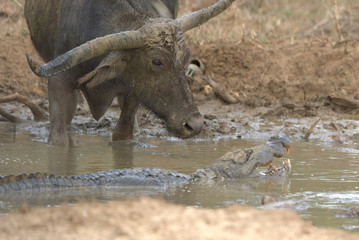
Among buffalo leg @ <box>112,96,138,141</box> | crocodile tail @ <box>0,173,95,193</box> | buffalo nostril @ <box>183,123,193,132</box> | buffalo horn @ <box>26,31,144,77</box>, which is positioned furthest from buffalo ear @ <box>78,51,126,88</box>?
crocodile tail @ <box>0,173,95,193</box>

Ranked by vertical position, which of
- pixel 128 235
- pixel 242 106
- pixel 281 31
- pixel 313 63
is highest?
pixel 281 31

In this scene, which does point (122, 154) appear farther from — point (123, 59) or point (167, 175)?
→ point (167, 175)

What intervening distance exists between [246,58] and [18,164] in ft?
17.7

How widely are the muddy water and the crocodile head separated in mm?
118

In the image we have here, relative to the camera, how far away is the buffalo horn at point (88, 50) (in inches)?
250

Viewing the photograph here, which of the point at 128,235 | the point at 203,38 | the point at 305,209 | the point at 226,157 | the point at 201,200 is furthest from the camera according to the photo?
the point at 203,38

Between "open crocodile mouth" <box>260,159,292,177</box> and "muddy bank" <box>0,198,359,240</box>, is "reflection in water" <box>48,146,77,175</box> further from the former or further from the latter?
"open crocodile mouth" <box>260,159,292,177</box>

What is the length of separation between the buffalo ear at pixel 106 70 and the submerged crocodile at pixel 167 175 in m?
1.48

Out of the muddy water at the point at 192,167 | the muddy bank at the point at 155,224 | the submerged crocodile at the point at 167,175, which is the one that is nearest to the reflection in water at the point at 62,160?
the muddy water at the point at 192,167

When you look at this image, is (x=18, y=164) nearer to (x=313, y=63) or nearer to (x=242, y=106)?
(x=242, y=106)

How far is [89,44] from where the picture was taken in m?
6.54

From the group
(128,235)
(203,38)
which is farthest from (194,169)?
(203,38)

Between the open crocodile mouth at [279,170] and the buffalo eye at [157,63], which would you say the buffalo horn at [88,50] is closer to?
the buffalo eye at [157,63]

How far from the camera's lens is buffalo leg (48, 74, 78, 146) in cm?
725
